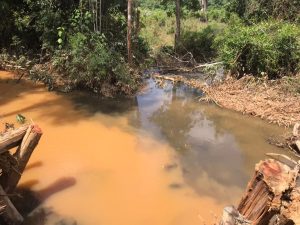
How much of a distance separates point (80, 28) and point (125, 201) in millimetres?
7405

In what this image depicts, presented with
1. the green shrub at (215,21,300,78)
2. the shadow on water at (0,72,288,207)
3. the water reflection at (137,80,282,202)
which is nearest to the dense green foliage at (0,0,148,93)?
the shadow on water at (0,72,288,207)

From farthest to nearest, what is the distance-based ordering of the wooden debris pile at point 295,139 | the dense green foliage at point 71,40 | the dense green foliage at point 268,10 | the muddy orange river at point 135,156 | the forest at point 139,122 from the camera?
the dense green foliage at point 268,10 < the dense green foliage at point 71,40 < the wooden debris pile at point 295,139 < the muddy orange river at point 135,156 < the forest at point 139,122

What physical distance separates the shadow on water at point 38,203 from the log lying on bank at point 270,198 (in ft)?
10.3

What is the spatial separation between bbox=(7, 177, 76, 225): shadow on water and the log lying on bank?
3.15 metres

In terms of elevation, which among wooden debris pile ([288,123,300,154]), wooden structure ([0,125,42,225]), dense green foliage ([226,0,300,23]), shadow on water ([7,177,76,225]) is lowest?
shadow on water ([7,177,76,225])

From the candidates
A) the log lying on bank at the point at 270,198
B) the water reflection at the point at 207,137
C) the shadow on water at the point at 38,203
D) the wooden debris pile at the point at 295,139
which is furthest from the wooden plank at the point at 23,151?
the wooden debris pile at the point at 295,139

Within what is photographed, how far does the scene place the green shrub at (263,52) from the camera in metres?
12.1

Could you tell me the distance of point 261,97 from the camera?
11008mm

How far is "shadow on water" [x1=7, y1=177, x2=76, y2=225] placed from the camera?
5930 millimetres

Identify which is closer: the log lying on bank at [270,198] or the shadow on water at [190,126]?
the log lying on bank at [270,198]

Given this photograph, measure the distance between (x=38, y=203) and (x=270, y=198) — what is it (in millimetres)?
4106

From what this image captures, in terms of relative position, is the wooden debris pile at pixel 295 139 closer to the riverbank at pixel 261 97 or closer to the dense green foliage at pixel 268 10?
the riverbank at pixel 261 97

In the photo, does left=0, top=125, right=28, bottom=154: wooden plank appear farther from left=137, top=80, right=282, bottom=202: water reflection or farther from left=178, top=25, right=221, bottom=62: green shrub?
left=178, top=25, right=221, bottom=62: green shrub

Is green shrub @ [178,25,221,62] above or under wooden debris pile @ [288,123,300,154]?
above
